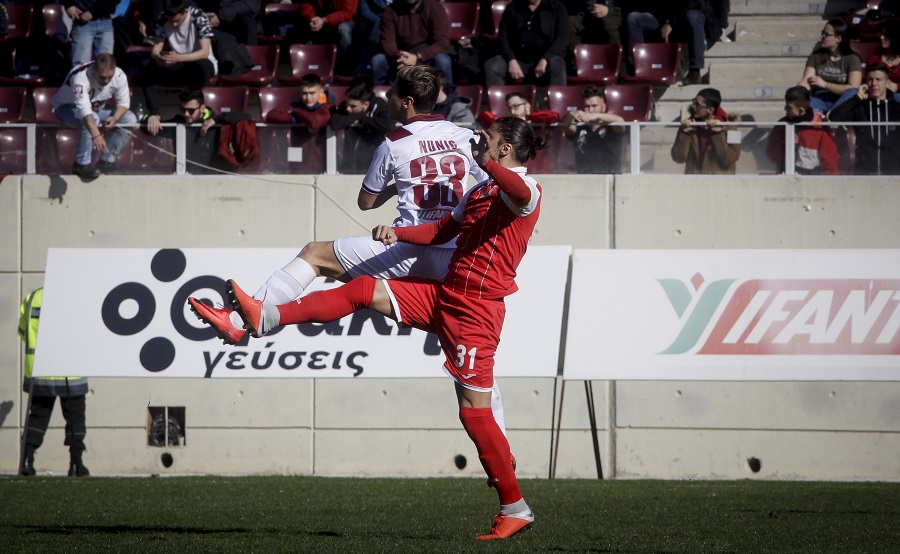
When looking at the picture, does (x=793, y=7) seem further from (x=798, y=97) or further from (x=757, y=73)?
(x=798, y=97)

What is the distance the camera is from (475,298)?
5363 mm

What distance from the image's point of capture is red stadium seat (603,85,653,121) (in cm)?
1174

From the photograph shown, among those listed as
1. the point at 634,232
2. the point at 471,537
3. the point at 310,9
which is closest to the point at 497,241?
the point at 471,537

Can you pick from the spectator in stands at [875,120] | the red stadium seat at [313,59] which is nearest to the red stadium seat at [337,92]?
the red stadium seat at [313,59]

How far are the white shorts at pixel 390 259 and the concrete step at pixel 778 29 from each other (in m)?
8.75

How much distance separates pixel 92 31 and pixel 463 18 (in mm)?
4085

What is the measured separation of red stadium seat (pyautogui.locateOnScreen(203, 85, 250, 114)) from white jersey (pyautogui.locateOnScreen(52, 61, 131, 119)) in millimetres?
1278

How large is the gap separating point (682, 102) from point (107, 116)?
238 inches

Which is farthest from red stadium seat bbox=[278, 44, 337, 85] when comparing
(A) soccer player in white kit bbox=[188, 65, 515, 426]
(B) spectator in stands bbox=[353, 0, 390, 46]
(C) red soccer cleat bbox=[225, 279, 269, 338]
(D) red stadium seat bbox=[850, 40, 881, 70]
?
(C) red soccer cleat bbox=[225, 279, 269, 338]

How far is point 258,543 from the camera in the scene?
5.32 m

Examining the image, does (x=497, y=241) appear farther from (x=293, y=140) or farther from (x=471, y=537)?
(x=293, y=140)

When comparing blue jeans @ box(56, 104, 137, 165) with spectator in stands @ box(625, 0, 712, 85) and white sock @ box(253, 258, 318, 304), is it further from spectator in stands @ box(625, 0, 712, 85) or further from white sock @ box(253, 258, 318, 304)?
spectator in stands @ box(625, 0, 712, 85)

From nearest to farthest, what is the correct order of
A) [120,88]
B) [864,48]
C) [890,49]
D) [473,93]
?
[120,88] < [473,93] < [890,49] < [864,48]

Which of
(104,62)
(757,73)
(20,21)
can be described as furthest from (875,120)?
(20,21)
